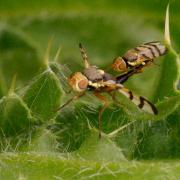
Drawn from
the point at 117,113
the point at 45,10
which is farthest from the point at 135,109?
the point at 45,10

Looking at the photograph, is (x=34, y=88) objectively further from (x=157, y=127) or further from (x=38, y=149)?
(x=157, y=127)

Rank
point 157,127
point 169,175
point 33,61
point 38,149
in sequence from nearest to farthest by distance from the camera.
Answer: point 169,175
point 38,149
point 157,127
point 33,61

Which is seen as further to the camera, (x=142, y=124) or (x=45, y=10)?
(x=45, y=10)

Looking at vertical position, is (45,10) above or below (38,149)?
above

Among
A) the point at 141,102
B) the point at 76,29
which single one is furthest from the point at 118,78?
the point at 76,29

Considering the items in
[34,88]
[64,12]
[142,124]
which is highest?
[64,12]

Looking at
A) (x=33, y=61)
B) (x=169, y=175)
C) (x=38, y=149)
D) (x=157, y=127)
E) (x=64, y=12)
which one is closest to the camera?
(x=169, y=175)

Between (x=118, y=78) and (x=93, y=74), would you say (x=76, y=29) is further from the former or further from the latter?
(x=118, y=78)

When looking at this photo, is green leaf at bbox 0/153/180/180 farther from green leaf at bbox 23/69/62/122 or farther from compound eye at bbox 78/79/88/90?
compound eye at bbox 78/79/88/90
